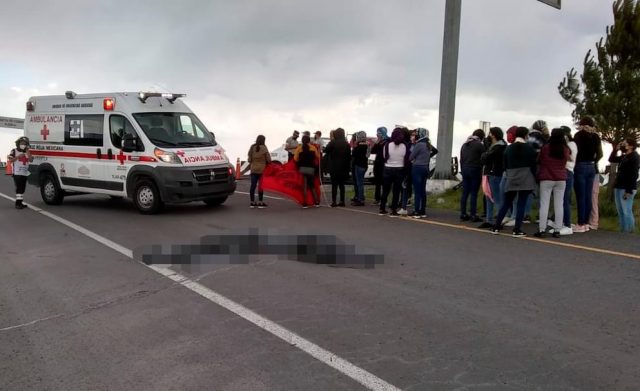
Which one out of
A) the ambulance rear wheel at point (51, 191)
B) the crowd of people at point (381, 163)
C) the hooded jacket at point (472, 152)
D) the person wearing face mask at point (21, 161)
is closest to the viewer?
the hooded jacket at point (472, 152)

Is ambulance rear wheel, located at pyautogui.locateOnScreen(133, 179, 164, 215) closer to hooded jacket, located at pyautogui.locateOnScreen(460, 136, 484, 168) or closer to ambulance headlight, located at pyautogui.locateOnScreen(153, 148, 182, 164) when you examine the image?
ambulance headlight, located at pyautogui.locateOnScreen(153, 148, 182, 164)

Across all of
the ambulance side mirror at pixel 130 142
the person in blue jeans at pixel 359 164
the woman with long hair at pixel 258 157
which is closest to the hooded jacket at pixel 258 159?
the woman with long hair at pixel 258 157

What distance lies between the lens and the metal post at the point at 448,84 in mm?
14789

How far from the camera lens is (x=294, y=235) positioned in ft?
28.5

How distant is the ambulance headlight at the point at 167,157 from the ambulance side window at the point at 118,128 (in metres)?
0.96

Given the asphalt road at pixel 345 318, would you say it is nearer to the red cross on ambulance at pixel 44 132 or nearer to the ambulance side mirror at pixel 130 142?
the ambulance side mirror at pixel 130 142

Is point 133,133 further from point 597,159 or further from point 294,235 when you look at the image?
point 597,159

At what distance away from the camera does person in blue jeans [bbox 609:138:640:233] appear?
8.82 m

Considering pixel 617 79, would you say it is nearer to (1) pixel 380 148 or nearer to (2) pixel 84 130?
(1) pixel 380 148

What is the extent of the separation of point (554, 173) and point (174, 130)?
7.82 meters

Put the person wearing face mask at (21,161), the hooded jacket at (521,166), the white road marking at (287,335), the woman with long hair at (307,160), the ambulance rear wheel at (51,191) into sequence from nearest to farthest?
1. the white road marking at (287,335)
2. the hooded jacket at (521,166)
3. the woman with long hair at (307,160)
4. the person wearing face mask at (21,161)
5. the ambulance rear wheel at (51,191)

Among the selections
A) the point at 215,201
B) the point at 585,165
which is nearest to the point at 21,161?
the point at 215,201

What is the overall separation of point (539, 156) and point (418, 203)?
285cm

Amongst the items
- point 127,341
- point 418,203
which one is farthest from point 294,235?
point 127,341
